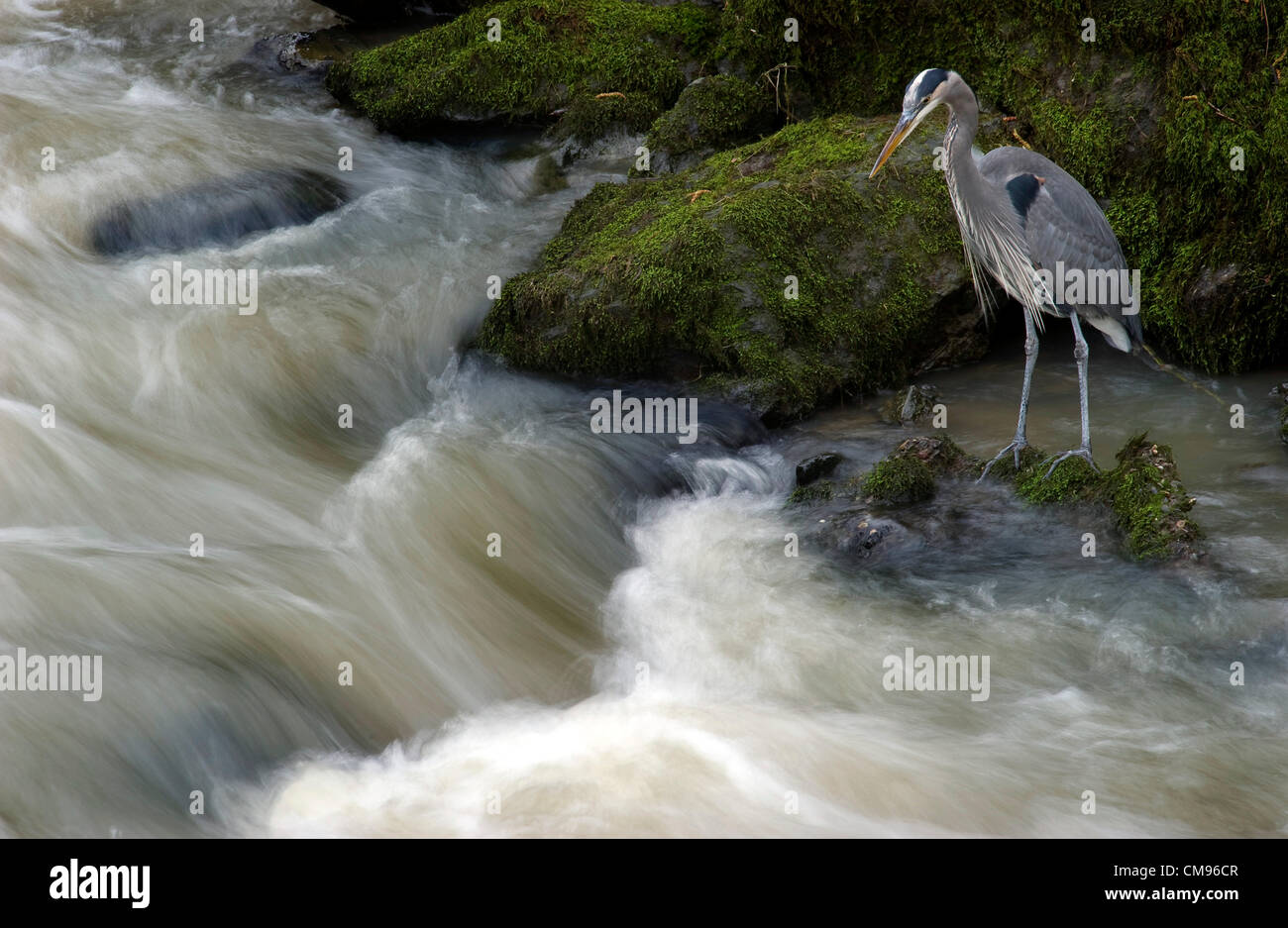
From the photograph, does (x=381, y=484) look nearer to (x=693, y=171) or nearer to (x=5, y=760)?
(x=5, y=760)

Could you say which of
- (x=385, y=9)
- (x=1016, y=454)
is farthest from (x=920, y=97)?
(x=385, y=9)

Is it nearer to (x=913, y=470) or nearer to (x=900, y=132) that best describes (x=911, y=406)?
(x=913, y=470)

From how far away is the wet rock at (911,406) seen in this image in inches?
251

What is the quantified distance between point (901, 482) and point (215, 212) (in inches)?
195

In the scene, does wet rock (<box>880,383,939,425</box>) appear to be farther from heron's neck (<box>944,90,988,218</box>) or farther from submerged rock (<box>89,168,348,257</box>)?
submerged rock (<box>89,168,348,257</box>)

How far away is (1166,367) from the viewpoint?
6785mm

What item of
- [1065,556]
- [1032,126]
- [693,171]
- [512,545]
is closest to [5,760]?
[512,545]

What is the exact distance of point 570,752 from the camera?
177 inches

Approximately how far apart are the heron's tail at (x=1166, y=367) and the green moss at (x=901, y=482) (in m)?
1.55

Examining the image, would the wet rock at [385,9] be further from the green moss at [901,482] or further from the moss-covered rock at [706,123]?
the green moss at [901,482]

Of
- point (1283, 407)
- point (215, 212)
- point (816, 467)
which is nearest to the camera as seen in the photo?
point (816, 467)

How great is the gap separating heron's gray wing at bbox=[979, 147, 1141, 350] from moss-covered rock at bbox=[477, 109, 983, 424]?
1.00 meters

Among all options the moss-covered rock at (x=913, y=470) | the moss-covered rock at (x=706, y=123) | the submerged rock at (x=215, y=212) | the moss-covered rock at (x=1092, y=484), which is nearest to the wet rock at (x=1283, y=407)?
the moss-covered rock at (x=1092, y=484)

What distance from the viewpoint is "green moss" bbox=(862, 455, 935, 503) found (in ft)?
18.2
